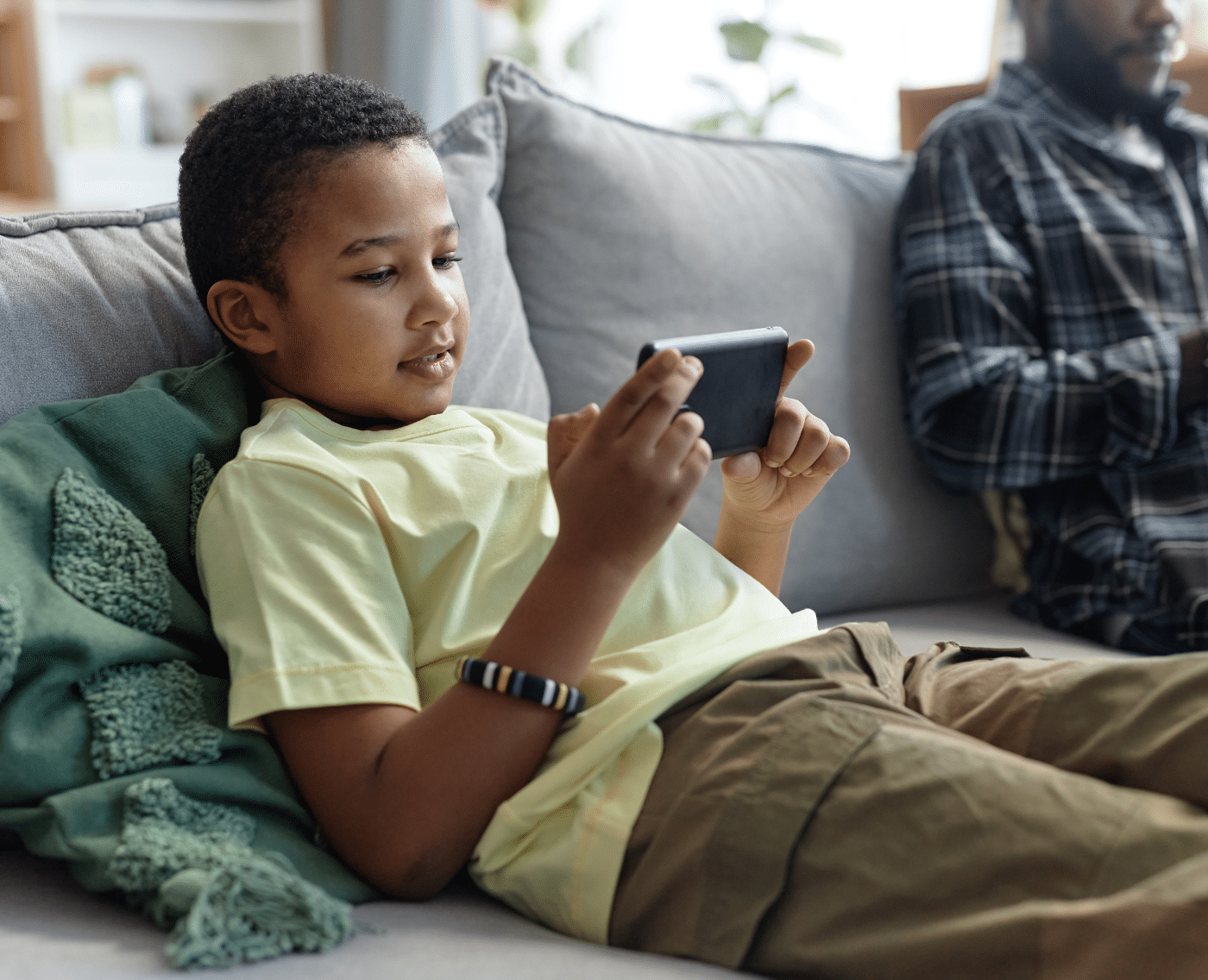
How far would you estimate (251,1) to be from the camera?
3467 mm

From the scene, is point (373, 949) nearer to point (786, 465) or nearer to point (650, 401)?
point (650, 401)

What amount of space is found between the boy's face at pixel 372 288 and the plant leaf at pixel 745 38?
193cm

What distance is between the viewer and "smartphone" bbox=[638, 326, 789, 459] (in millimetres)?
777

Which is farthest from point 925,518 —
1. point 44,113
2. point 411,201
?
point 44,113

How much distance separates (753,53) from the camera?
2.63 metres

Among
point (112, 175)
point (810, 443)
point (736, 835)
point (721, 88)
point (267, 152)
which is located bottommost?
point (112, 175)

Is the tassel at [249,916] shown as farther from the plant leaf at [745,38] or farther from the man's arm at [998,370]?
the plant leaf at [745,38]

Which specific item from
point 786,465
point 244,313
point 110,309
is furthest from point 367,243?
point 786,465

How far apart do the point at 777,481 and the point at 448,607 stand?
34 centimetres

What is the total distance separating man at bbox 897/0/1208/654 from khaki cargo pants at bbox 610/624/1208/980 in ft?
2.24

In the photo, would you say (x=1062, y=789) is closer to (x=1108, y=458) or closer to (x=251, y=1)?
(x=1108, y=458)

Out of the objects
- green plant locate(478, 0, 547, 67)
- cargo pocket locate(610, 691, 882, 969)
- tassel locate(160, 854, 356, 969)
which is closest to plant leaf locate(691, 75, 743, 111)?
green plant locate(478, 0, 547, 67)

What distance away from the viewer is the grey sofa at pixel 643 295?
97cm

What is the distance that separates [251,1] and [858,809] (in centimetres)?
349
